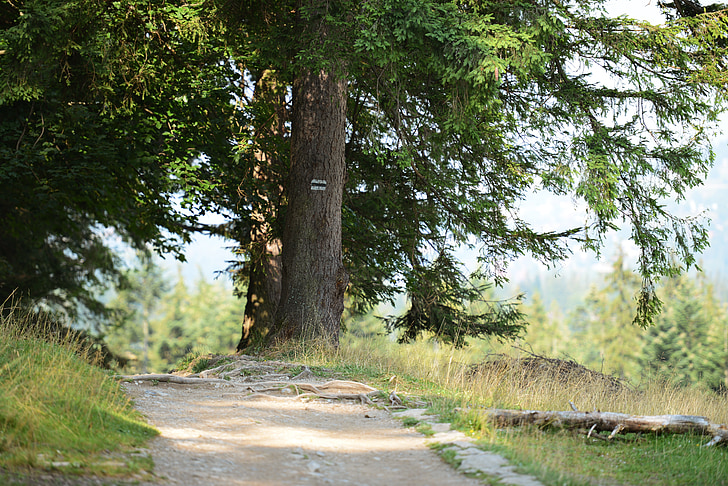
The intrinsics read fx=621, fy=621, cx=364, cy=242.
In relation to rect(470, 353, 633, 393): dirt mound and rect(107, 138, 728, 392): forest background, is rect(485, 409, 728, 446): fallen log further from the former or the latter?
rect(107, 138, 728, 392): forest background

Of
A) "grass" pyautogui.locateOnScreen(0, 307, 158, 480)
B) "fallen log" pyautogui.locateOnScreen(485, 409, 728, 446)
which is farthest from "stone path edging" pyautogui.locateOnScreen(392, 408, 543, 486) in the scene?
"grass" pyautogui.locateOnScreen(0, 307, 158, 480)

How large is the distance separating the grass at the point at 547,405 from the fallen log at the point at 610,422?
0.09 m

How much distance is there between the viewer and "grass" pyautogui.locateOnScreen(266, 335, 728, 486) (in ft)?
15.9

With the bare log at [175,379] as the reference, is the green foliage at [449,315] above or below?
above

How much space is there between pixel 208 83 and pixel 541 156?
654 centimetres

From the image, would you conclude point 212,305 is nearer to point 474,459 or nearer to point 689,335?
point 689,335

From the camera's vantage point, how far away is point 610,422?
6.04m

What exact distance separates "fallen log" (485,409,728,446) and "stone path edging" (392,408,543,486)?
1.80 feet

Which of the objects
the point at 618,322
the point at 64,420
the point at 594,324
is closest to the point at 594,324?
the point at 594,324

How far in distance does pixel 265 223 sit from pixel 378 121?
11.7 ft

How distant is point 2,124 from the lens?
36.4 ft

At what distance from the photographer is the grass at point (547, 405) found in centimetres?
485

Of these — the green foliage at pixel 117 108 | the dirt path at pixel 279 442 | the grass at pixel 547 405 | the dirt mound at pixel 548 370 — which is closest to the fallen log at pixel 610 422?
the grass at pixel 547 405

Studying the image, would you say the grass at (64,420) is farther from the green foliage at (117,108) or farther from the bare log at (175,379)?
the green foliage at (117,108)
